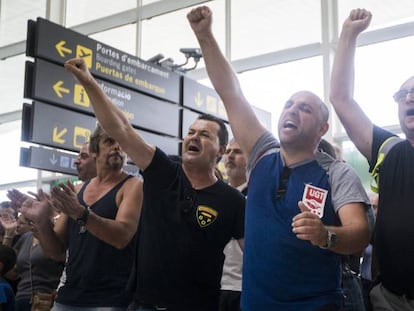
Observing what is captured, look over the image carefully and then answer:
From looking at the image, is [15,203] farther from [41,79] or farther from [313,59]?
[313,59]

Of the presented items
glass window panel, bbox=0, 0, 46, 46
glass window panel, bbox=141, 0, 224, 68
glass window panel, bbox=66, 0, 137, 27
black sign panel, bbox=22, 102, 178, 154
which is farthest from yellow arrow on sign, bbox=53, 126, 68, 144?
glass window panel, bbox=0, 0, 46, 46

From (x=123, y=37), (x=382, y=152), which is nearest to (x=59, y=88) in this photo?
(x=382, y=152)

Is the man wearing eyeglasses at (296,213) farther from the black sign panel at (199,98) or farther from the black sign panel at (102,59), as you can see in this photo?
the black sign panel at (199,98)

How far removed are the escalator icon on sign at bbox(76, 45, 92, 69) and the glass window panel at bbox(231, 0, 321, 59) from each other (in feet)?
10.8

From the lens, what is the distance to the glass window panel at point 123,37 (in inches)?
349

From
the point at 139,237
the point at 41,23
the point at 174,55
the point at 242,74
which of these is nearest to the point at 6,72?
the point at 174,55

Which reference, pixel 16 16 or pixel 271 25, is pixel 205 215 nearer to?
pixel 271 25

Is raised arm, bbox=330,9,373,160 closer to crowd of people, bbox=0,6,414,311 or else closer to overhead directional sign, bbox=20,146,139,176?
crowd of people, bbox=0,6,414,311

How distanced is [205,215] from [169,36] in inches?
257

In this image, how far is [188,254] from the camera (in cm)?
230

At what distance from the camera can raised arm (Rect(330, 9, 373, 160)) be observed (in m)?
2.30

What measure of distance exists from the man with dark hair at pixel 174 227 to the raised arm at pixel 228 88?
1.02 ft

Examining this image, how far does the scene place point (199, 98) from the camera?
19.4ft

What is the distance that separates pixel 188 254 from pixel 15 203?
3.84ft
